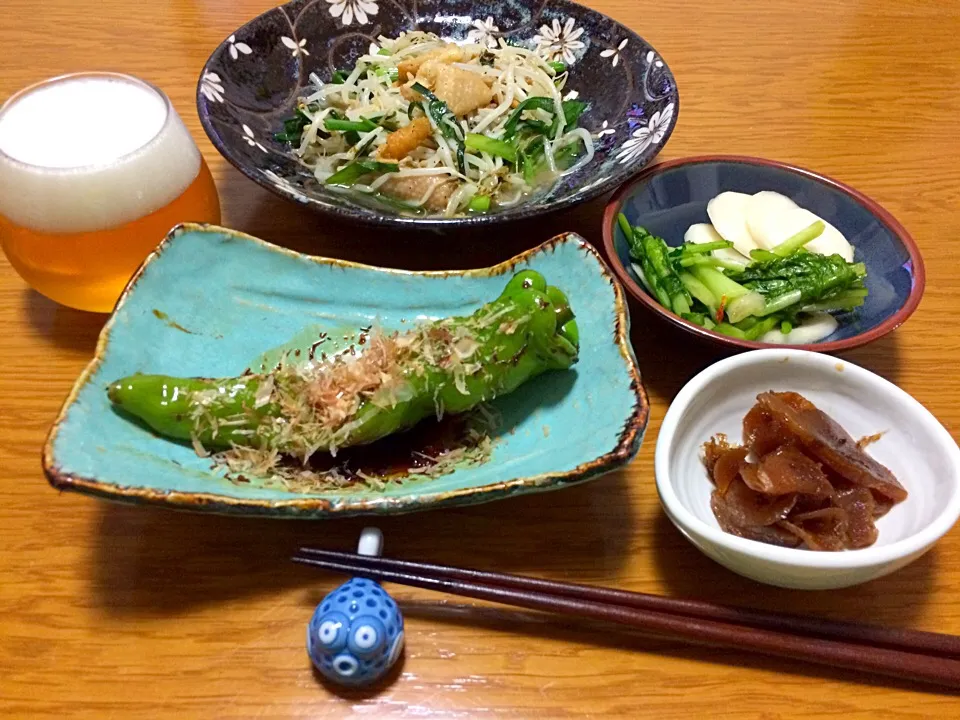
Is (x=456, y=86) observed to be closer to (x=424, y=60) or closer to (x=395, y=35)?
(x=424, y=60)

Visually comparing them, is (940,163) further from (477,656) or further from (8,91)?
(8,91)

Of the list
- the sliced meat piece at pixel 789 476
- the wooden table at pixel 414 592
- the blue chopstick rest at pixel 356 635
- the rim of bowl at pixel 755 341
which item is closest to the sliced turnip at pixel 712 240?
the rim of bowl at pixel 755 341

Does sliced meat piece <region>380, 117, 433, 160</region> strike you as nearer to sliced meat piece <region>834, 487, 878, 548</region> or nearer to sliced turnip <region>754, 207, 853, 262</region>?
sliced turnip <region>754, 207, 853, 262</region>

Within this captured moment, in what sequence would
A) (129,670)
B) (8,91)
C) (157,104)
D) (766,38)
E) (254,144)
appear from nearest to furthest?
(129,670) → (157,104) → (254,144) → (8,91) → (766,38)

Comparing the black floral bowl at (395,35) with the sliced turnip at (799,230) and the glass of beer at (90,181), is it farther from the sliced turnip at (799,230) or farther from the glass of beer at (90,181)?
the sliced turnip at (799,230)

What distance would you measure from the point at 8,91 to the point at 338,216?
5.49 ft

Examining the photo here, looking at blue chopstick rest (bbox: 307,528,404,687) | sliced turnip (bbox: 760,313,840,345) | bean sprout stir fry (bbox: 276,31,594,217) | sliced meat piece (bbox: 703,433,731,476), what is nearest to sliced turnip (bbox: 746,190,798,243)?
sliced turnip (bbox: 760,313,840,345)

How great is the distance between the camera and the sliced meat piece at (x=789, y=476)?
→ 127cm

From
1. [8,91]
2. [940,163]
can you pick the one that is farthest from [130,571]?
[940,163]

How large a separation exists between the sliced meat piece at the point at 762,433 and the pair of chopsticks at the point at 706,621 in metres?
0.30

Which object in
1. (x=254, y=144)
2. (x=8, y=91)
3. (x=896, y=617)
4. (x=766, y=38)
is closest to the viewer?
(x=896, y=617)

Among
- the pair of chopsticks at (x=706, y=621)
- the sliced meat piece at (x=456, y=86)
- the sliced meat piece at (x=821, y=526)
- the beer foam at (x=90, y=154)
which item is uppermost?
the beer foam at (x=90, y=154)

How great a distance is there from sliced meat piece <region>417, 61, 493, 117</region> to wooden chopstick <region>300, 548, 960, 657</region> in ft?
4.62

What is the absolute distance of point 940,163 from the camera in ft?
7.68
